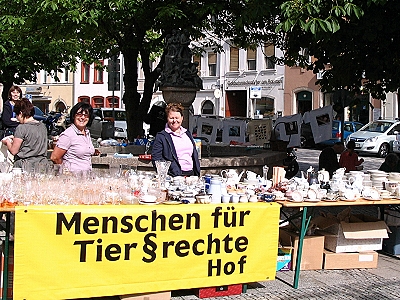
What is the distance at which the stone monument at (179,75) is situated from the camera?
11789mm

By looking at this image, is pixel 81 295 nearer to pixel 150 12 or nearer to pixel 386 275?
pixel 386 275

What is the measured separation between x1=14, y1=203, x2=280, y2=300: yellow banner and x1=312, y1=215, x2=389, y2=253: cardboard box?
49.2 inches

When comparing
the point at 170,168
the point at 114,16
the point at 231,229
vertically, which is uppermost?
the point at 114,16

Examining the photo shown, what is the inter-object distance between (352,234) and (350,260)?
0.33 m

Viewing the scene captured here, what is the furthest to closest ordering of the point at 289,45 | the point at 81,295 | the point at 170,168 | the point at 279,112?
the point at 279,112 < the point at 289,45 < the point at 170,168 < the point at 81,295

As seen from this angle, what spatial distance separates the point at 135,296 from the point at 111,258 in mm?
473

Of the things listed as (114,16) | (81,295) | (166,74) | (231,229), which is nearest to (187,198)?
(231,229)

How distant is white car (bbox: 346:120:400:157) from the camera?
2736 centimetres

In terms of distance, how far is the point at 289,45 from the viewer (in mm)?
13414

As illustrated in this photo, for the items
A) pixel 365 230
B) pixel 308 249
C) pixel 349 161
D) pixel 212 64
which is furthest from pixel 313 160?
pixel 212 64

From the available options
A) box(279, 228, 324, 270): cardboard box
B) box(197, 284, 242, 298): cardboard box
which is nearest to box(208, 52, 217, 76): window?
box(279, 228, 324, 270): cardboard box

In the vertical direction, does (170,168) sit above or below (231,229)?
above

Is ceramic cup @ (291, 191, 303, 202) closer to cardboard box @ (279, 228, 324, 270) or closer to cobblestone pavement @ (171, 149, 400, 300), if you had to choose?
cardboard box @ (279, 228, 324, 270)

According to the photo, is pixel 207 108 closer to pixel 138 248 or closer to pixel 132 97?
pixel 132 97
